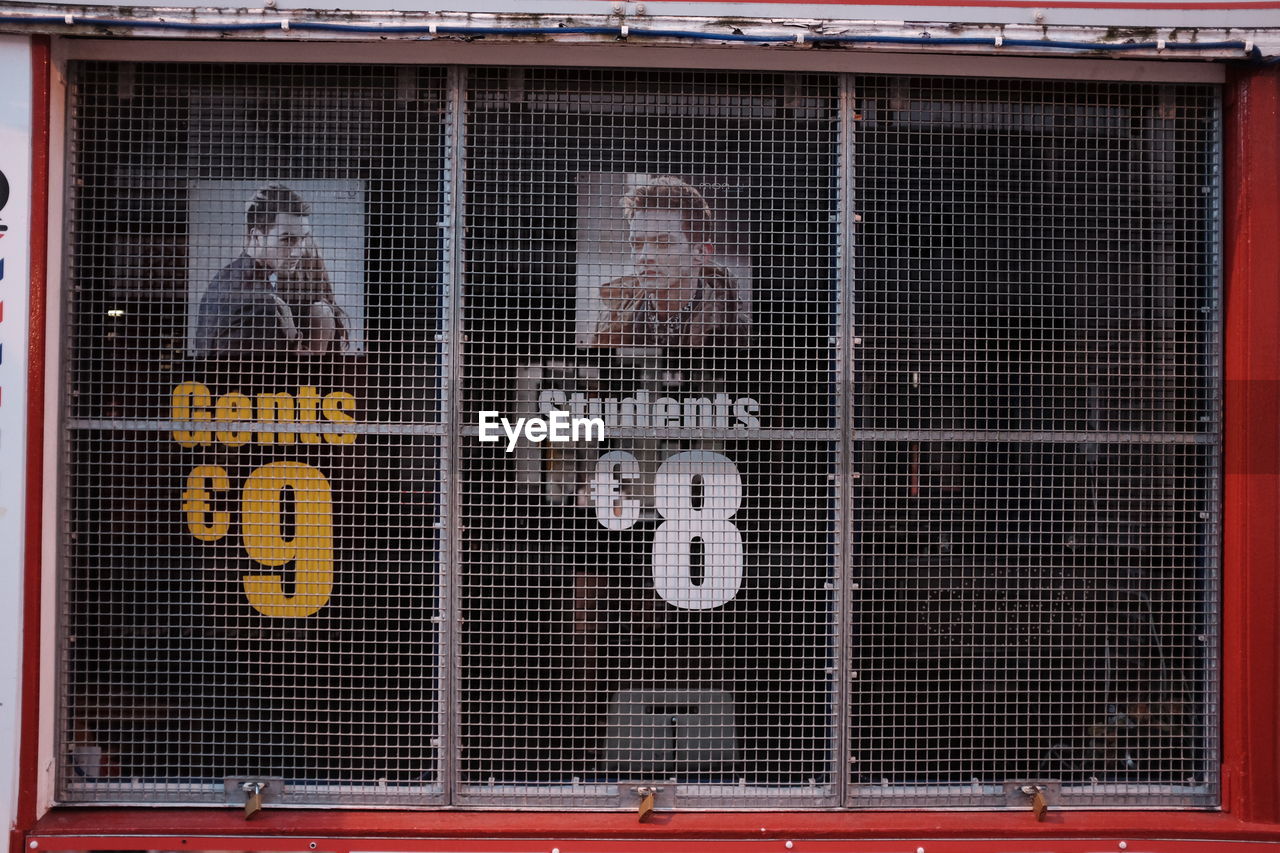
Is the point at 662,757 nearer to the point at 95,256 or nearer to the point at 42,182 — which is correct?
the point at 95,256

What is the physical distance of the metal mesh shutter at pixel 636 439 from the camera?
A: 3.90m

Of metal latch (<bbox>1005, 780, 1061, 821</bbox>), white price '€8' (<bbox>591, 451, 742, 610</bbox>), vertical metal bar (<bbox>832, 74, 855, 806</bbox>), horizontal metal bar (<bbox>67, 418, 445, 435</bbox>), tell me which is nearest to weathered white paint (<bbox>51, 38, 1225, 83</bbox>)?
vertical metal bar (<bbox>832, 74, 855, 806</bbox>)

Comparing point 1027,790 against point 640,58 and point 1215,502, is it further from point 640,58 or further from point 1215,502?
point 640,58

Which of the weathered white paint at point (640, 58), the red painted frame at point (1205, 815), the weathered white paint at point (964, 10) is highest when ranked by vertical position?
the weathered white paint at point (964, 10)

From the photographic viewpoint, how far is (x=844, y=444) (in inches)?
155

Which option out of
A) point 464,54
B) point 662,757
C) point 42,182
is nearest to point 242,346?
point 42,182

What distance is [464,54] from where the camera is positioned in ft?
12.7

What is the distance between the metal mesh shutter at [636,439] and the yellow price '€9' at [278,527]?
20 millimetres

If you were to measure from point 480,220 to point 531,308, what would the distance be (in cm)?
44

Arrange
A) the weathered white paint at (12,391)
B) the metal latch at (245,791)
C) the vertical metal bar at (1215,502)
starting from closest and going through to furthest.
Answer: the weathered white paint at (12,391) < the metal latch at (245,791) < the vertical metal bar at (1215,502)

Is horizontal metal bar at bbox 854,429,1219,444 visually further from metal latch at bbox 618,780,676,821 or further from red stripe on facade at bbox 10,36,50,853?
red stripe on facade at bbox 10,36,50,853

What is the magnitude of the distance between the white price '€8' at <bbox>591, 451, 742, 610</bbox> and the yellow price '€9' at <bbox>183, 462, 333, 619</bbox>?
119 centimetres

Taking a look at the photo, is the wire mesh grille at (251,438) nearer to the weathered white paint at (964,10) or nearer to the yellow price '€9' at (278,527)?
the yellow price '€9' at (278,527)

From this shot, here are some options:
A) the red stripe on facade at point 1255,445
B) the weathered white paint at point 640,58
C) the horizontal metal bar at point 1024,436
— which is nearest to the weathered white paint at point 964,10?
the weathered white paint at point 640,58
